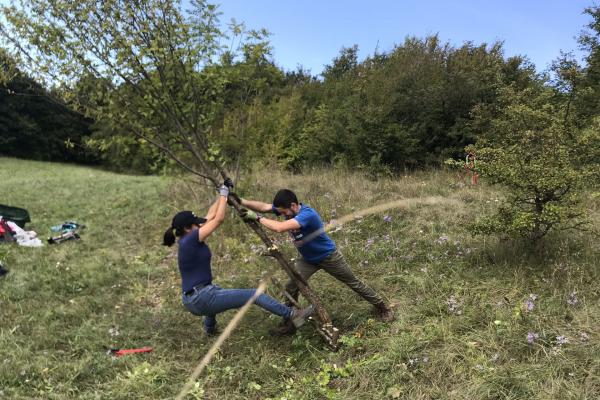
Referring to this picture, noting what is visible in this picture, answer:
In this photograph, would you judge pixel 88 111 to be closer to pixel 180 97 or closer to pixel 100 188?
pixel 180 97

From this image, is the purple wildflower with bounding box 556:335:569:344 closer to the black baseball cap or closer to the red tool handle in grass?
the black baseball cap

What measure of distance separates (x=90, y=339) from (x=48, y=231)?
565 centimetres

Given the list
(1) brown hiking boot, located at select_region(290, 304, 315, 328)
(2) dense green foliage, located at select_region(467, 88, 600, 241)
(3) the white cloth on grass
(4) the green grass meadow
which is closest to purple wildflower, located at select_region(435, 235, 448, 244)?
(4) the green grass meadow

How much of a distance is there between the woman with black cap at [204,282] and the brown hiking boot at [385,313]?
77 cm

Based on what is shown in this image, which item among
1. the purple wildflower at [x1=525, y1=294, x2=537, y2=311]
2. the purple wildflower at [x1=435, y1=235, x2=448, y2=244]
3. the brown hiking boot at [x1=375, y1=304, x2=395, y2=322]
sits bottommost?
the brown hiking boot at [x1=375, y1=304, x2=395, y2=322]

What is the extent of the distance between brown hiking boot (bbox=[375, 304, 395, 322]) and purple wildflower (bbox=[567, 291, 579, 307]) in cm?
161

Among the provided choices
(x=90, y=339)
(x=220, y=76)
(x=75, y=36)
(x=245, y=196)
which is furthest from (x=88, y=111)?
(x=245, y=196)

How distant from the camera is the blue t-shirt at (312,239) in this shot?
13.6 feet

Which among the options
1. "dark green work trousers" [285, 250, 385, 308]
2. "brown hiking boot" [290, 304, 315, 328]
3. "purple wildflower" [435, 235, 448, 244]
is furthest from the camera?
"purple wildflower" [435, 235, 448, 244]

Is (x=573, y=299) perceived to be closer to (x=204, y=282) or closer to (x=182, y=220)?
(x=204, y=282)

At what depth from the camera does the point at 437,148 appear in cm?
1085

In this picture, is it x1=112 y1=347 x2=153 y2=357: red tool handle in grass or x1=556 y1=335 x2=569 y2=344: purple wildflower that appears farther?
x1=112 y1=347 x2=153 y2=357: red tool handle in grass

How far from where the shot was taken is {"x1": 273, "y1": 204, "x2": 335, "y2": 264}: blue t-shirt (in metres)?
4.16

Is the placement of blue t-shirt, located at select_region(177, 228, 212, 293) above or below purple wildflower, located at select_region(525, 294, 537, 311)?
above
